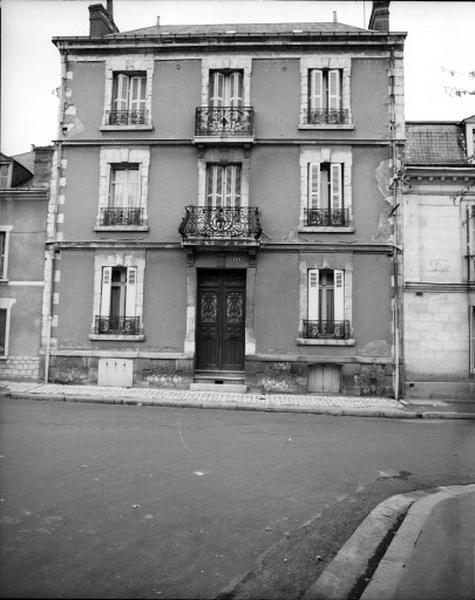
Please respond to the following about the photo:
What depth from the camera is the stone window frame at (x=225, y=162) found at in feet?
51.6

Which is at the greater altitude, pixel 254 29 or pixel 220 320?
pixel 254 29

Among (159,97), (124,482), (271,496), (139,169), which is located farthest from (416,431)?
(159,97)

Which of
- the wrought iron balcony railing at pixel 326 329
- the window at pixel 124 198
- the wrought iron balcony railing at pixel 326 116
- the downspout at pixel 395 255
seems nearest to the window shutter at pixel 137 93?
the window at pixel 124 198

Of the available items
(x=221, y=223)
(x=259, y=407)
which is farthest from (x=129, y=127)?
(x=259, y=407)

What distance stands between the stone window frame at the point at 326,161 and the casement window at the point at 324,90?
1.43 meters

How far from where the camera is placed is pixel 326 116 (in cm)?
1590

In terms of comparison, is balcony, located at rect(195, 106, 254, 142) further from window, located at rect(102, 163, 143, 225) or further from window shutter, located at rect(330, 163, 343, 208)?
window shutter, located at rect(330, 163, 343, 208)

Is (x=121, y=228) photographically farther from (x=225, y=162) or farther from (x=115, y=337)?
(x=225, y=162)

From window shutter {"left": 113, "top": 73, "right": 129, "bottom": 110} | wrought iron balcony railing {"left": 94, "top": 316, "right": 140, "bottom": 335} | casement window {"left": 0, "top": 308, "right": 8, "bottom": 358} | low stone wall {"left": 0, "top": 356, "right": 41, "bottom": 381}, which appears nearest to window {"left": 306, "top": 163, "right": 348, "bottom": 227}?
wrought iron balcony railing {"left": 94, "top": 316, "right": 140, "bottom": 335}

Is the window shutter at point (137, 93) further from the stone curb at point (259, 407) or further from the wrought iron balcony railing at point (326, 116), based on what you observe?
the stone curb at point (259, 407)

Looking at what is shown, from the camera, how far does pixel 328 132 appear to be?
15.8 meters

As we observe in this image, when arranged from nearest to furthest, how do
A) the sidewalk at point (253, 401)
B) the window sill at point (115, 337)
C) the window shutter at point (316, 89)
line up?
the sidewalk at point (253, 401) < the window sill at point (115, 337) < the window shutter at point (316, 89)

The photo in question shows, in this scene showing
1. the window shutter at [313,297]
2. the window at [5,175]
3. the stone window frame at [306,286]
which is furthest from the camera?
the window at [5,175]

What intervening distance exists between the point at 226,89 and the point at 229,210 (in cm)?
427
